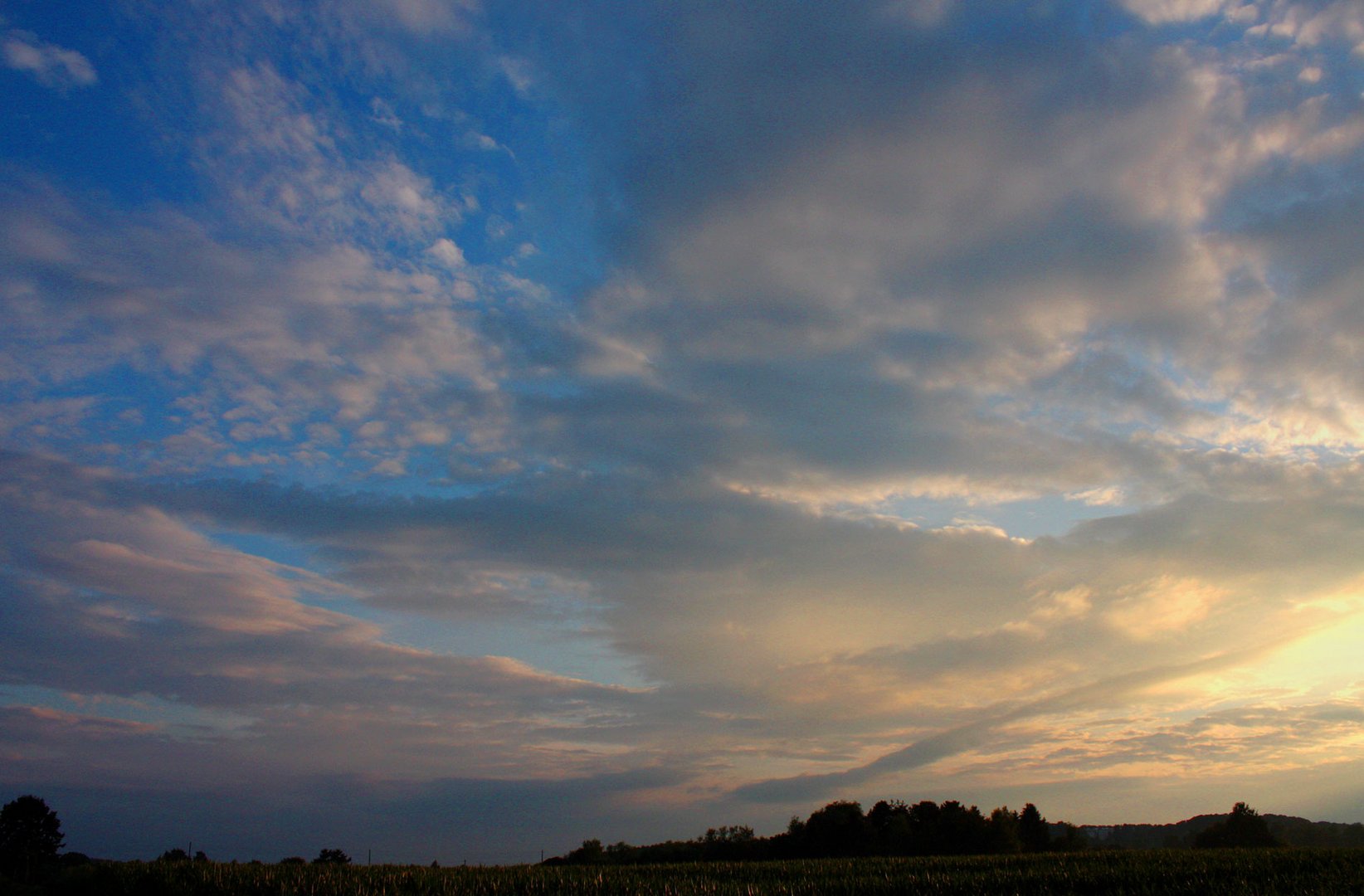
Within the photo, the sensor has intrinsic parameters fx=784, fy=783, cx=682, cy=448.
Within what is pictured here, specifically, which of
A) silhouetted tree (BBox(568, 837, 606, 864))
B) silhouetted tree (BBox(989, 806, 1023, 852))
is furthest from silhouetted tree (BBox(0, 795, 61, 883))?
silhouetted tree (BBox(989, 806, 1023, 852))

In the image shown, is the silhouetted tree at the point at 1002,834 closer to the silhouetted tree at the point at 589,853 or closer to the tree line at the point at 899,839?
the tree line at the point at 899,839

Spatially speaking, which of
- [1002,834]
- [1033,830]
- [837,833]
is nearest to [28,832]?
[837,833]

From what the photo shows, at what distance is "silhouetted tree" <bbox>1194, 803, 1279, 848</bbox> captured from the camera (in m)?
113

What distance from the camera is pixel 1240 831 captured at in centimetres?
11538

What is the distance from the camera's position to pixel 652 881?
32469mm

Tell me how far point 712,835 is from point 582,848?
2836cm

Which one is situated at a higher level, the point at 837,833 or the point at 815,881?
the point at 815,881

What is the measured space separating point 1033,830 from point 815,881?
121891 mm

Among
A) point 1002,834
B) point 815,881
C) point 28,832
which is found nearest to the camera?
point 815,881

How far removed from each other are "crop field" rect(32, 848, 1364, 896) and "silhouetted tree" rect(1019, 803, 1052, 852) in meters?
103

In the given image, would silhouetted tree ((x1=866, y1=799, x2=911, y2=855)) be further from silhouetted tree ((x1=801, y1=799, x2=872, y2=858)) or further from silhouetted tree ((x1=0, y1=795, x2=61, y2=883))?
silhouetted tree ((x1=0, y1=795, x2=61, y2=883))

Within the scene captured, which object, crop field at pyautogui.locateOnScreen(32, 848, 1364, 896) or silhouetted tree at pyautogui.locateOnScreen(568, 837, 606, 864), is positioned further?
silhouetted tree at pyautogui.locateOnScreen(568, 837, 606, 864)

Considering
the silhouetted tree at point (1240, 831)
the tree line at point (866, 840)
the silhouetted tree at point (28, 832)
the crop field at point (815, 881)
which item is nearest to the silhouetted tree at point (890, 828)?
the tree line at point (866, 840)

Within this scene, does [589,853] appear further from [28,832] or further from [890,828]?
[28,832]
